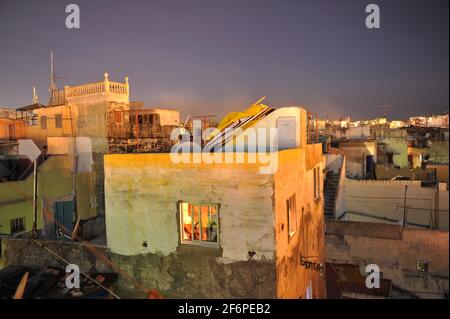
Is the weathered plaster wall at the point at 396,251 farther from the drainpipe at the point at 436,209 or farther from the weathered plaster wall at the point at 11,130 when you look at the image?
the weathered plaster wall at the point at 11,130

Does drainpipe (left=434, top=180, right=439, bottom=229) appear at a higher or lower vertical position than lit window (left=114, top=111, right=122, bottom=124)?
lower

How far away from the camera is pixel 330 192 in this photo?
21.5 m

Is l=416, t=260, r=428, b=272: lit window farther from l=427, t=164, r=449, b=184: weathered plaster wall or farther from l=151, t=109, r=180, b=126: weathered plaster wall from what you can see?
l=151, t=109, r=180, b=126: weathered plaster wall


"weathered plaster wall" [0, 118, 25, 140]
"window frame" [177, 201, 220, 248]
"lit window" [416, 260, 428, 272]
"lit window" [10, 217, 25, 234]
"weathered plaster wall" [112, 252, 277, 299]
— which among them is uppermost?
"weathered plaster wall" [0, 118, 25, 140]

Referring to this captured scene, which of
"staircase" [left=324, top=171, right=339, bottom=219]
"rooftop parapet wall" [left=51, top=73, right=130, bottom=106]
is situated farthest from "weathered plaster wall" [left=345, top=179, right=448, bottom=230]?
"rooftop parapet wall" [left=51, top=73, right=130, bottom=106]

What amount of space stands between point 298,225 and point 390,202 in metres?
13.3

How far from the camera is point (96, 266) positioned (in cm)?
1067

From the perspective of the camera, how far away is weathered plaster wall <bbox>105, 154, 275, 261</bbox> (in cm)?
815

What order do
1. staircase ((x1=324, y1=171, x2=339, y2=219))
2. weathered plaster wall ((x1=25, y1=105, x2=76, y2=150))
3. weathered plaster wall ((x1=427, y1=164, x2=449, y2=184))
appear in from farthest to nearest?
weathered plaster wall ((x1=25, y1=105, x2=76, y2=150))
weathered plaster wall ((x1=427, y1=164, x2=449, y2=184))
staircase ((x1=324, y1=171, x2=339, y2=219))

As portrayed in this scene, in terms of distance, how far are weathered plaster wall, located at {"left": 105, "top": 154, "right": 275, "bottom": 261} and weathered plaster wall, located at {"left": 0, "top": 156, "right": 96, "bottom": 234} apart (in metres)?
10.8

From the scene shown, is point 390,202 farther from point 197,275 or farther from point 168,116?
point 168,116

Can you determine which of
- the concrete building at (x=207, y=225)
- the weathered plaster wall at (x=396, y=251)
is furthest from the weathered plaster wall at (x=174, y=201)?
the weathered plaster wall at (x=396, y=251)
